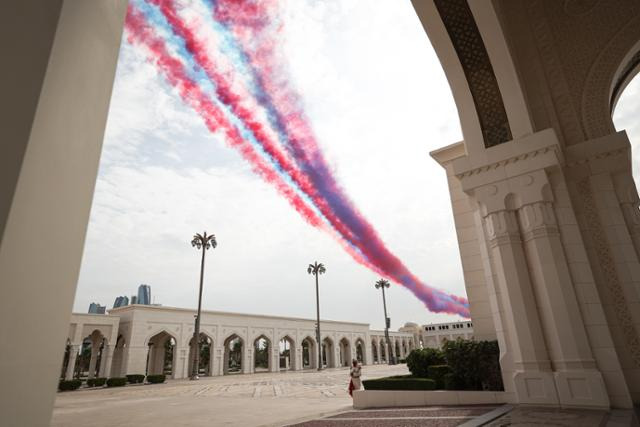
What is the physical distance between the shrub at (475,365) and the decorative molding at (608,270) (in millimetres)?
2192

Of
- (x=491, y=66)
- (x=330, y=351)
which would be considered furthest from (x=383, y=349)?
(x=491, y=66)

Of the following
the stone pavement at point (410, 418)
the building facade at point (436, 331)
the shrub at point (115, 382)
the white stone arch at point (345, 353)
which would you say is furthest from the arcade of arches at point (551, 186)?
the building facade at point (436, 331)

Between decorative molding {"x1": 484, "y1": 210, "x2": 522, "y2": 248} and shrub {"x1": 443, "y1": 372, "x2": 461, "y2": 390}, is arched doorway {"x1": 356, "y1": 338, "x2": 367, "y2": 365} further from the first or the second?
decorative molding {"x1": 484, "y1": 210, "x2": 522, "y2": 248}

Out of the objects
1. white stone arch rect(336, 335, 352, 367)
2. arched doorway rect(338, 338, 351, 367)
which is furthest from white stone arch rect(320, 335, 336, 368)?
arched doorway rect(338, 338, 351, 367)

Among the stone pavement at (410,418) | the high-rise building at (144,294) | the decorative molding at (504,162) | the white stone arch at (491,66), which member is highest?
the high-rise building at (144,294)

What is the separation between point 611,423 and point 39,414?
19.5ft

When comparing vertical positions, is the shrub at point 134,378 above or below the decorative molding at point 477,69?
below

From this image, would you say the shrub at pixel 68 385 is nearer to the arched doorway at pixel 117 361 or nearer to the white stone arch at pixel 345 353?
the arched doorway at pixel 117 361

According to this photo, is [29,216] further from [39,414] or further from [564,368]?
[564,368]

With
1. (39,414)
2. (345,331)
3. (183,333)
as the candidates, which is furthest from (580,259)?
(345,331)

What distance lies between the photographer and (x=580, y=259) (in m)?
6.62

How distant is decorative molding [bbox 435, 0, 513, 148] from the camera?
299 inches

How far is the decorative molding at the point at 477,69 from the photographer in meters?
7.60

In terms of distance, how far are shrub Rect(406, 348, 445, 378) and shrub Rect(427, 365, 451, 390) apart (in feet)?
2.54
